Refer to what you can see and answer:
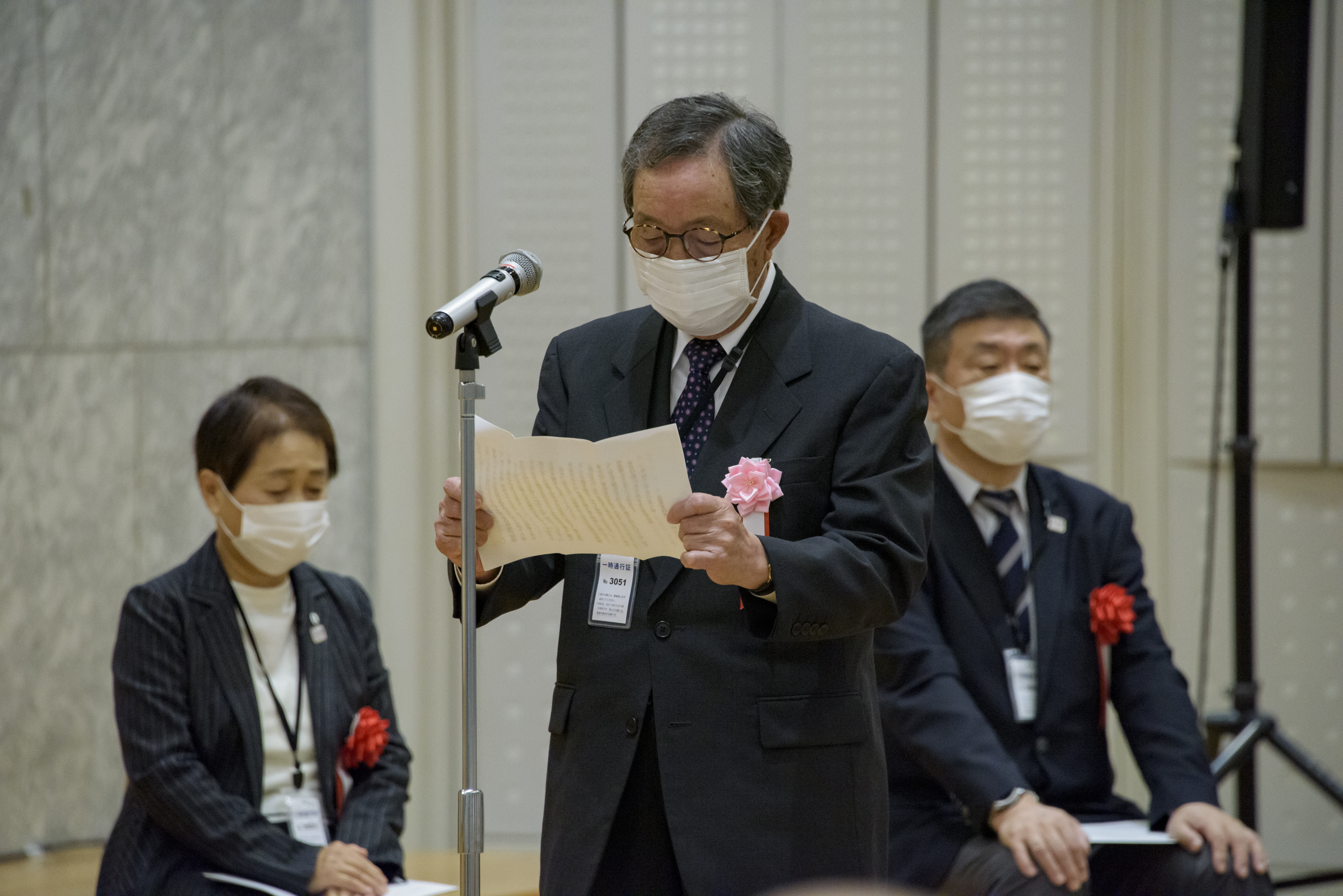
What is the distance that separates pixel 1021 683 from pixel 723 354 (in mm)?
1391

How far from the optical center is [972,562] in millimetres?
3119

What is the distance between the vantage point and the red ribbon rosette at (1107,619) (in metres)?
3.12

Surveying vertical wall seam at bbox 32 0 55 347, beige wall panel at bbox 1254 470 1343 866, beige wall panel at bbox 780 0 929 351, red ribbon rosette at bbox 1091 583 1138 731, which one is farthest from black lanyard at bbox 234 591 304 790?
beige wall panel at bbox 1254 470 1343 866

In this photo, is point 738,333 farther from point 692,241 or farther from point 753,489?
point 753,489

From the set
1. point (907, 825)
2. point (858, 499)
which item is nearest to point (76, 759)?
point (907, 825)

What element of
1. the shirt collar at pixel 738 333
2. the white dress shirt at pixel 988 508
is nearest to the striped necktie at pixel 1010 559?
the white dress shirt at pixel 988 508

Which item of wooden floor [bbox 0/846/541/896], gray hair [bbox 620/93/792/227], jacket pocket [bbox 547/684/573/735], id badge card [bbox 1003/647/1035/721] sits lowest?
wooden floor [bbox 0/846/541/896]

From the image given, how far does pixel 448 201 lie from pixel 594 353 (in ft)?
8.95

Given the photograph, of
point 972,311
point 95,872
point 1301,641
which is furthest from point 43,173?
point 1301,641

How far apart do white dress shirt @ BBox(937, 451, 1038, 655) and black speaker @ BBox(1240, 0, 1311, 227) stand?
3.94 feet

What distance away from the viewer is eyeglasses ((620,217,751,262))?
78.8 inches

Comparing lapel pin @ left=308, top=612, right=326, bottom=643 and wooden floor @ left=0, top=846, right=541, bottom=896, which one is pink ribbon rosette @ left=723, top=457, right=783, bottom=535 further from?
wooden floor @ left=0, top=846, right=541, bottom=896

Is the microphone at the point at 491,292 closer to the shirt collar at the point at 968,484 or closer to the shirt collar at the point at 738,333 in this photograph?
the shirt collar at the point at 738,333

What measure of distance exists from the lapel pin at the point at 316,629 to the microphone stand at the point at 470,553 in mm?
1179
